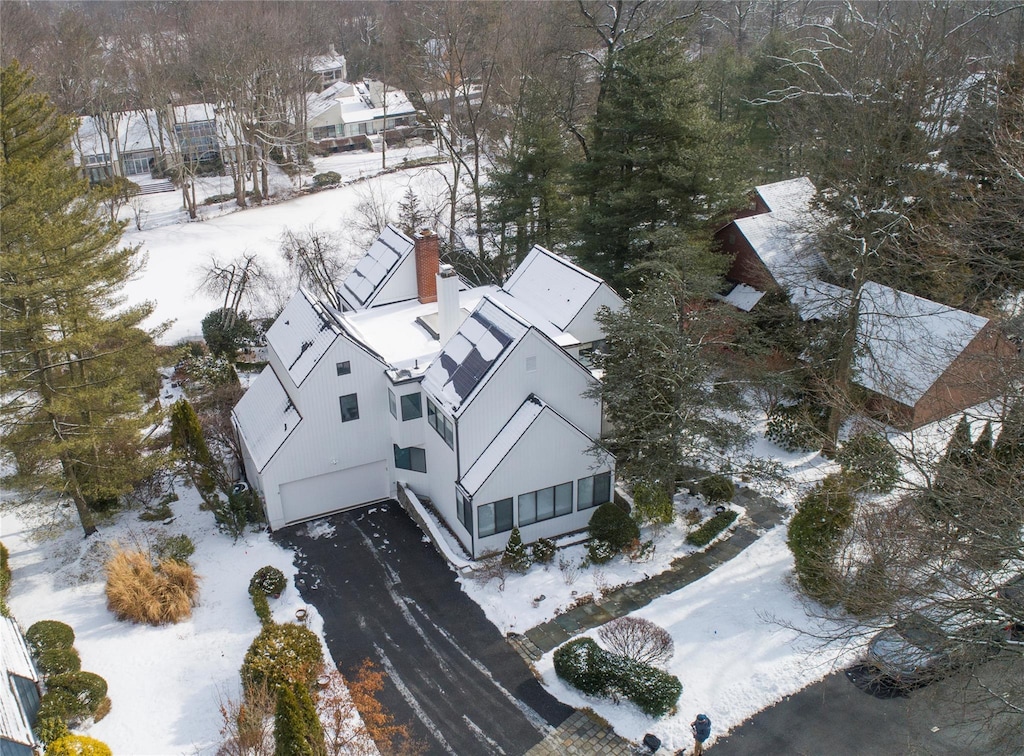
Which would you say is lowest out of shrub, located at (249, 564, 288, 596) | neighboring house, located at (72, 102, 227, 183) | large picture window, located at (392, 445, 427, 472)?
shrub, located at (249, 564, 288, 596)

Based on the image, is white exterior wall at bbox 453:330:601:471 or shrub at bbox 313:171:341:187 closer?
white exterior wall at bbox 453:330:601:471

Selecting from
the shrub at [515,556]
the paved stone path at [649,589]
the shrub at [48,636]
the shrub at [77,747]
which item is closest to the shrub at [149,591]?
the shrub at [48,636]

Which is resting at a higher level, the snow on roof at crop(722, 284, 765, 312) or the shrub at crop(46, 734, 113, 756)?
the snow on roof at crop(722, 284, 765, 312)

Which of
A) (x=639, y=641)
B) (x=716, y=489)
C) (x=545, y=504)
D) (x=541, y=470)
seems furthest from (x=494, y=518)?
(x=716, y=489)

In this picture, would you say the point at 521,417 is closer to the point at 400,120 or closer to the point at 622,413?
the point at 622,413

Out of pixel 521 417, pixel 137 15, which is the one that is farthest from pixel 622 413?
pixel 137 15

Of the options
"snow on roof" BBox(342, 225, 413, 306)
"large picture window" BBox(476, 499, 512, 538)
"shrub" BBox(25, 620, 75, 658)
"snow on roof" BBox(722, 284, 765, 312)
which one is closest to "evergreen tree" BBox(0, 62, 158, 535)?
"shrub" BBox(25, 620, 75, 658)

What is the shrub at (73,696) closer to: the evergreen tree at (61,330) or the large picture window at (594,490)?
the evergreen tree at (61,330)

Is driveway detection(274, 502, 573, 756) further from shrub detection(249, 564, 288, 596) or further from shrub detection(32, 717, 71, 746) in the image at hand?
shrub detection(32, 717, 71, 746)
